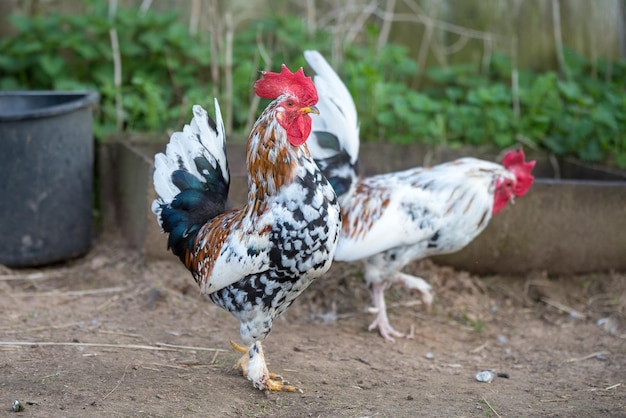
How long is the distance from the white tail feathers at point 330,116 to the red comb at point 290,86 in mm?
1274

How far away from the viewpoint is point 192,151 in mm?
4098

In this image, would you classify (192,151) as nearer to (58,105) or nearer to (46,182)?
(46,182)

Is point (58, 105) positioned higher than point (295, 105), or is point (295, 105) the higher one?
point (295, 105)

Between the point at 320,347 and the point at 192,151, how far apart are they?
4.85 feet

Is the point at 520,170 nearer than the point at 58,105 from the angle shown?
Yes

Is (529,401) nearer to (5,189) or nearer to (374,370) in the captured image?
(374,370)

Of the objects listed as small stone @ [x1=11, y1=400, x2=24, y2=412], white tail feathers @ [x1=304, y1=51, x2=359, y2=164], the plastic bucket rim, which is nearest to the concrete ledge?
the plastic bucket rim

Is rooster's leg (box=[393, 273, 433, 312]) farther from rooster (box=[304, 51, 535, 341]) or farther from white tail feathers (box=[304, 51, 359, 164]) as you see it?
white tail feathers (box=[304, 51, 359, 164])

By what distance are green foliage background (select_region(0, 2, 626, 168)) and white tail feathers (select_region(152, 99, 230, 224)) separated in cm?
237

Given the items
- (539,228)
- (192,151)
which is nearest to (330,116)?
(192,151)

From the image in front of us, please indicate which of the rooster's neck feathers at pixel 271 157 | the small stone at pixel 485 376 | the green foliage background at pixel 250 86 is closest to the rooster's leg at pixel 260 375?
the rooster's neck feathers at pixel 271 157

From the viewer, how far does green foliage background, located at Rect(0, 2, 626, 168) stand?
6715mm

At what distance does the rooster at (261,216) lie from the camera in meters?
3.63

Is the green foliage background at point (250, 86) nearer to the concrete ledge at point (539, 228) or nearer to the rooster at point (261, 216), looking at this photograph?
the concrete ledge at point (539, 228)
